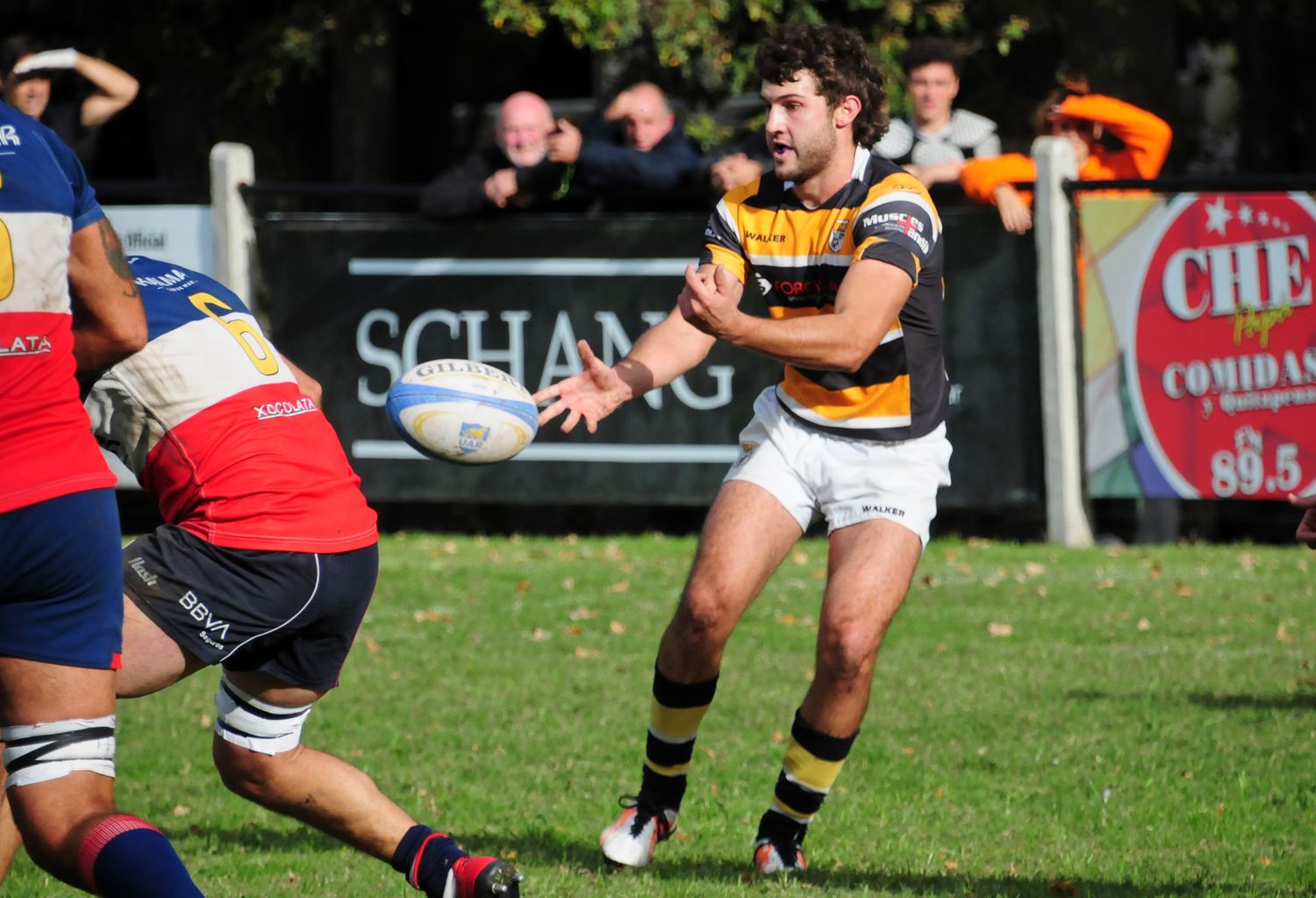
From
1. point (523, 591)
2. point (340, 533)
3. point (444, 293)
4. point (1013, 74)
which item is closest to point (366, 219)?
point (444, 293)

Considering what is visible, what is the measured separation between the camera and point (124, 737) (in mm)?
7488

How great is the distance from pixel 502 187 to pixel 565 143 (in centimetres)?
53

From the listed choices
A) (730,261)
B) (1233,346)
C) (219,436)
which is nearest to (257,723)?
(219,436)

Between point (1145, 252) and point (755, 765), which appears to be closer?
point (755, 765)

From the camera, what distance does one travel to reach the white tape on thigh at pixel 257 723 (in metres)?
4.70

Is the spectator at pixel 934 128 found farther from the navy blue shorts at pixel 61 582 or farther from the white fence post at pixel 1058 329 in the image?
the navy blue shorts at pixel 61 582

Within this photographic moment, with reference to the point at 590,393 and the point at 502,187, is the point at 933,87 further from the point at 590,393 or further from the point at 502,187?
the point at 590,393

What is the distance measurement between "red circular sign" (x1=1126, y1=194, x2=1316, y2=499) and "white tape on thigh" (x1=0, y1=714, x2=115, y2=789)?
801 centimetres

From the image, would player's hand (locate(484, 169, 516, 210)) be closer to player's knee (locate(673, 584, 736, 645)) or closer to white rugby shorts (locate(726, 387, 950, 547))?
white rugby shorts (locate(726, 387, 950, 547))

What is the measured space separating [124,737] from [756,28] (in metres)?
8.23

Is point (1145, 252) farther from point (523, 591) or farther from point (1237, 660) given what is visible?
point (523, 591)

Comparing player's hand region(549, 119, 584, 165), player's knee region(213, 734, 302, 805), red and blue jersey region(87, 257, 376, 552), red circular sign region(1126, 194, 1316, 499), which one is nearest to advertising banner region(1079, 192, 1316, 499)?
red circular sign region(1126, 194, 1316, 499)

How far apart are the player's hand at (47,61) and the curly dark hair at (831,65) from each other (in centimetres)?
695

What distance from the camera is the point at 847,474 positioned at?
18.2 ft
